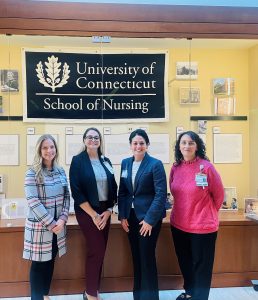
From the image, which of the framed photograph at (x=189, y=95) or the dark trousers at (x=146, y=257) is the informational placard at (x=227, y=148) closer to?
the framed photograph at (x=189, y=95)

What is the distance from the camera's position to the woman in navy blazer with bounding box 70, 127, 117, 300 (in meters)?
2.82

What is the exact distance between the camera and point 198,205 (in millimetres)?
2779

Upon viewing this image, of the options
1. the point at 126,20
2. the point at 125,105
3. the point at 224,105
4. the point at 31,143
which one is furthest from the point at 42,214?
the point at 224,105

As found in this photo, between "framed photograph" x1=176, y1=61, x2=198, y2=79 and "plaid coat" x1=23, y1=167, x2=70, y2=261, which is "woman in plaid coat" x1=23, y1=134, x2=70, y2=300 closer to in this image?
"plaid coat" x1=23, y1=167, x2=70, y2=261

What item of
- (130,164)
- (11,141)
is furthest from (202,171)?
(11,141)

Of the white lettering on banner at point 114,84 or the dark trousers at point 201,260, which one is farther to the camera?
the white lettering on banner at point 114,84

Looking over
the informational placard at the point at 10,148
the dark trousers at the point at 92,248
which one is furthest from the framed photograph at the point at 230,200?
the informational placard at the point at 10,148

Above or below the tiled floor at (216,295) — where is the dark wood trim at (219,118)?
above

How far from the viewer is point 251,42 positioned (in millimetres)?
3582

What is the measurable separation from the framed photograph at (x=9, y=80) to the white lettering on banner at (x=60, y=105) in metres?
0.33

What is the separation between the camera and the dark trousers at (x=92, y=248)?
286 centimetres

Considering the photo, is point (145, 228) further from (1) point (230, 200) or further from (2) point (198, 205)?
(1) point (230, 200)

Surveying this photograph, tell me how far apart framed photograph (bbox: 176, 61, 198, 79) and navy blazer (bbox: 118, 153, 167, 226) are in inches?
48.8

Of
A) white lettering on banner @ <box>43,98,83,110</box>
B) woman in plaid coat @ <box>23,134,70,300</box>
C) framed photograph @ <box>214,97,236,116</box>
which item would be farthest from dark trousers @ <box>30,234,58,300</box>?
framed photograph @ <box>214,97,236,116</box>
